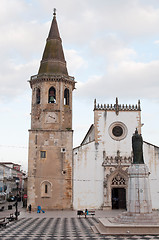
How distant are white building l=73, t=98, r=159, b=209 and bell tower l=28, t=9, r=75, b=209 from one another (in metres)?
1.27

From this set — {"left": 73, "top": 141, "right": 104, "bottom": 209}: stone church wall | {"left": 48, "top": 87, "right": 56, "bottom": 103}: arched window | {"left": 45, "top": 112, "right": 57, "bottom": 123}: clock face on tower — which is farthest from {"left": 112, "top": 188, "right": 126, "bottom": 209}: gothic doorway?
{"left": 48, "top": 87, "right": 56, "bottom": 103}: arched window

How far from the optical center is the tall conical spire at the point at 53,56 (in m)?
32.8

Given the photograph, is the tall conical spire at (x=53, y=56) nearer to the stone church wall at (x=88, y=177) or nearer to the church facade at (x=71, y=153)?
the church facade at (x=71, y=153)

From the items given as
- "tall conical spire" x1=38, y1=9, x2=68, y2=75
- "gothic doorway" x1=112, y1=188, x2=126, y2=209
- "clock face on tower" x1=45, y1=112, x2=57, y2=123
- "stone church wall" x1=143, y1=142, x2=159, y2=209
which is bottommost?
"gothic doorway" x1=112, y1=188, x2=126, y2=209

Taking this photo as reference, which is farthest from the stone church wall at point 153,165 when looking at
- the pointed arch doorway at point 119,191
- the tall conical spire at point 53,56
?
the tall conical spire at point 53,56

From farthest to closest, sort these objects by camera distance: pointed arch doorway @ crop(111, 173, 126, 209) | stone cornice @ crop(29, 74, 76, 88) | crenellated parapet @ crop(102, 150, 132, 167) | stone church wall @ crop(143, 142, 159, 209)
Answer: stone cornice @ crop(29, 74, 76, 88), crenellated parapet @ crop(102, 150, 132, 167), pointed arch doorway @ crop(111, 173, 126, 209), stone church wall @ crop(143, 142, 159, 209)

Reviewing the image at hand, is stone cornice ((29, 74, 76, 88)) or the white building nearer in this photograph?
Result: the white building

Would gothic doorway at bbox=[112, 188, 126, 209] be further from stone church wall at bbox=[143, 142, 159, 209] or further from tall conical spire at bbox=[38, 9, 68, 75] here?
tall conical spire at bbox=[38, 9, 68, 75]

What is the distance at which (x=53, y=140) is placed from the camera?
101 ft

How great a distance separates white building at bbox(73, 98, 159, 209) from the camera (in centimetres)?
2973

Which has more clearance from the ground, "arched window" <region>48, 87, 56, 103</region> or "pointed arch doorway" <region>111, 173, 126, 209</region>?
"arched window" <region>48, 87, 56, 103</region>

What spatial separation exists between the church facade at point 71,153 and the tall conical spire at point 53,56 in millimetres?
114

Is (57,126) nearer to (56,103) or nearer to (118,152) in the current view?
(56,103)

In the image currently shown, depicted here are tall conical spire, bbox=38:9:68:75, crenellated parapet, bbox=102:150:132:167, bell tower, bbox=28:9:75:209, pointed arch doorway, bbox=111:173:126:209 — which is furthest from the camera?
tall conical spire, bbox=38:9:68:75
